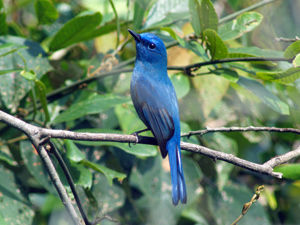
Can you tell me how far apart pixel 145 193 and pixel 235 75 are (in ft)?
3.79

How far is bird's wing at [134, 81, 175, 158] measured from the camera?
2466 mm

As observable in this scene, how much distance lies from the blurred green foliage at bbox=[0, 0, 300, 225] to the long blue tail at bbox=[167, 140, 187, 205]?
6.8 inches

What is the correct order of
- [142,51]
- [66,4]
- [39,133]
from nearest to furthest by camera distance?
[39,133] → [142,51] → [66,4]

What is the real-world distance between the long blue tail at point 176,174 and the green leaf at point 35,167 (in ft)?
2.58

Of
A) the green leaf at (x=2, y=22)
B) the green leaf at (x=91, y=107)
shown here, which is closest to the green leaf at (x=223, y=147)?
the green leaf at (x=91, y=107)

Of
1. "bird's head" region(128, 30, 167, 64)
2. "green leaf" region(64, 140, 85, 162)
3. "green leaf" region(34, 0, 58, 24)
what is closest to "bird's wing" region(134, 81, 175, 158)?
"bird's head" region(128, 30, 167, 64)

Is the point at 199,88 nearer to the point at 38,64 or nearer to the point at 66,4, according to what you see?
the point at 38,64

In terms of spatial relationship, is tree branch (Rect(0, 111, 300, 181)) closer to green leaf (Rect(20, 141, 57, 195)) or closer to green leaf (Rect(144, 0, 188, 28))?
green leaf (Rect(20, 141, 57, 195))

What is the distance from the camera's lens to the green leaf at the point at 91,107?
255cm

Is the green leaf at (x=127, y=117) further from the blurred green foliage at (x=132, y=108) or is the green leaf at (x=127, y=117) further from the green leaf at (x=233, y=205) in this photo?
the green leaf at (x=233, y=205)

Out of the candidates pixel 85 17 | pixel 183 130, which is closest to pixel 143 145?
pixel 183 130

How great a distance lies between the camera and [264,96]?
8.32ft

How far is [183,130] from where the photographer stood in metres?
2.67

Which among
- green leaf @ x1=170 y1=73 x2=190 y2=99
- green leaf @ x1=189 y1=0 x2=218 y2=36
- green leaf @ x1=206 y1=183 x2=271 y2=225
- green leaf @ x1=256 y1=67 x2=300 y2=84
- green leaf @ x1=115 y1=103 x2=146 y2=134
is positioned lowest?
green leaf @ x1=206 y1=183 x2=271 y2=225
